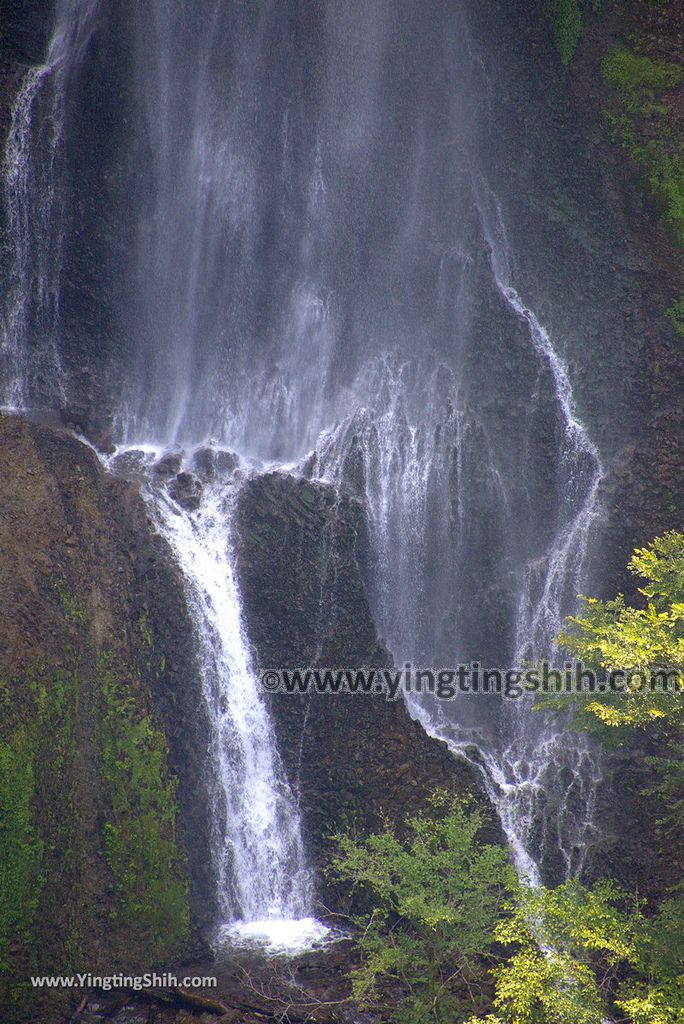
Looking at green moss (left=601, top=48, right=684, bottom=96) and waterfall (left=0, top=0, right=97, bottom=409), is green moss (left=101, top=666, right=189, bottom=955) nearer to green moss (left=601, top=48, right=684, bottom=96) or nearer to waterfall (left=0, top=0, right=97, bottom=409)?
waterfall (left=0, top=0, right=97, bottom=409)

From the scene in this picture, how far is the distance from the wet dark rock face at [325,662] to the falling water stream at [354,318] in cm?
65

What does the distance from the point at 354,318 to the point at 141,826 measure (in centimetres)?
1098

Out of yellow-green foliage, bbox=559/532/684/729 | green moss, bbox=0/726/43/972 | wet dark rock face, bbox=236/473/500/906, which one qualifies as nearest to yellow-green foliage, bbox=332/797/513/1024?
wet dark rock face, bbox=236/473/500/906

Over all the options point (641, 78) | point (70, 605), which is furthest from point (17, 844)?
point (641, 78)

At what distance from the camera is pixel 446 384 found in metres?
21.0

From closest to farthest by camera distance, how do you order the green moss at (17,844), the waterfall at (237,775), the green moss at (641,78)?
the green moss at (17,844) < the waterfall at (237,775) < the green moss at (641,78)

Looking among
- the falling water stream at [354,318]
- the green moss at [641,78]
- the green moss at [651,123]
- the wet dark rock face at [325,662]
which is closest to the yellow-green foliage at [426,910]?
the wet dark rock face at [325,662]

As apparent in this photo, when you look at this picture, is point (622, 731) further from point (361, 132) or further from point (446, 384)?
point (361, 132)

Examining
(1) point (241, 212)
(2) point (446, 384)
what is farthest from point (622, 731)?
(1) point (241, 212)

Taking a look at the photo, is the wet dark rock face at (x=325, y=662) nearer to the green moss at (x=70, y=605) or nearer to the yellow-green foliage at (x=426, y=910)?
the yellow-green foliage at (x=426, y=910)

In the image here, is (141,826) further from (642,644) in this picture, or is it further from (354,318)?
(354,318)

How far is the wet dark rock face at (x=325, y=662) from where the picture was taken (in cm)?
1727

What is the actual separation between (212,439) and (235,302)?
117 inches

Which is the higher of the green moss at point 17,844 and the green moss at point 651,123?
the green moss at point 651,123
